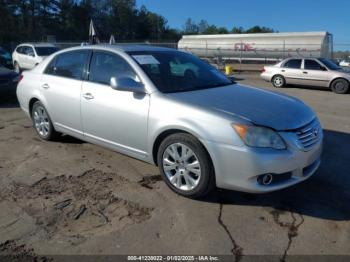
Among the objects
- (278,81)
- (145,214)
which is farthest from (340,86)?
(145,214)

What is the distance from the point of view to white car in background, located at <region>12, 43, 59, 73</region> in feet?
61.8

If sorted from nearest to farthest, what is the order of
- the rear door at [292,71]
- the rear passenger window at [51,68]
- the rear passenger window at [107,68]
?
the rear passenger window at [107,68] < the rear passenger window at [51,68] < the rear door at [292,71]

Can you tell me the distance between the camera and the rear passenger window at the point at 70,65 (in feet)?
17.4

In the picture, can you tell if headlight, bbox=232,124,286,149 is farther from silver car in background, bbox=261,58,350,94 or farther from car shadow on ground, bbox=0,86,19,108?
silver car in background, bbox=261,58,350,94

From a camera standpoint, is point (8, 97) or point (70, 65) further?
point (8, 97)

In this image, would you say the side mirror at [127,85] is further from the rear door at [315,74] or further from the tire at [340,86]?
the rear door at [315,74]

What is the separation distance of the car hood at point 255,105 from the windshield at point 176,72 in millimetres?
203

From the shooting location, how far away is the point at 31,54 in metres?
19.1

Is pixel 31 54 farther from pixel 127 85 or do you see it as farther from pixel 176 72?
pixel 127 85

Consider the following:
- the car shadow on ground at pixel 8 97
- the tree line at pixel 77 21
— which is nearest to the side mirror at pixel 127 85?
the car shadow on ground at pixel 8 97

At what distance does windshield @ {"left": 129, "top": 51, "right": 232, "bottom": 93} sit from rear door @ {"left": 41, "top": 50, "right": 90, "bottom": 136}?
971 mm

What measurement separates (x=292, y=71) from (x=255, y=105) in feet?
40.7

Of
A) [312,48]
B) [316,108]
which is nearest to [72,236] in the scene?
[316,108]

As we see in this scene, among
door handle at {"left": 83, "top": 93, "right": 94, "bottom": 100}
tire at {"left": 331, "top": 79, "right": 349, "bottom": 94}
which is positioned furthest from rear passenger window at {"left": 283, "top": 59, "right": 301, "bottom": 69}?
door handle at {"left": 83, "top": 93, "right": 94, "bottom": 100}
